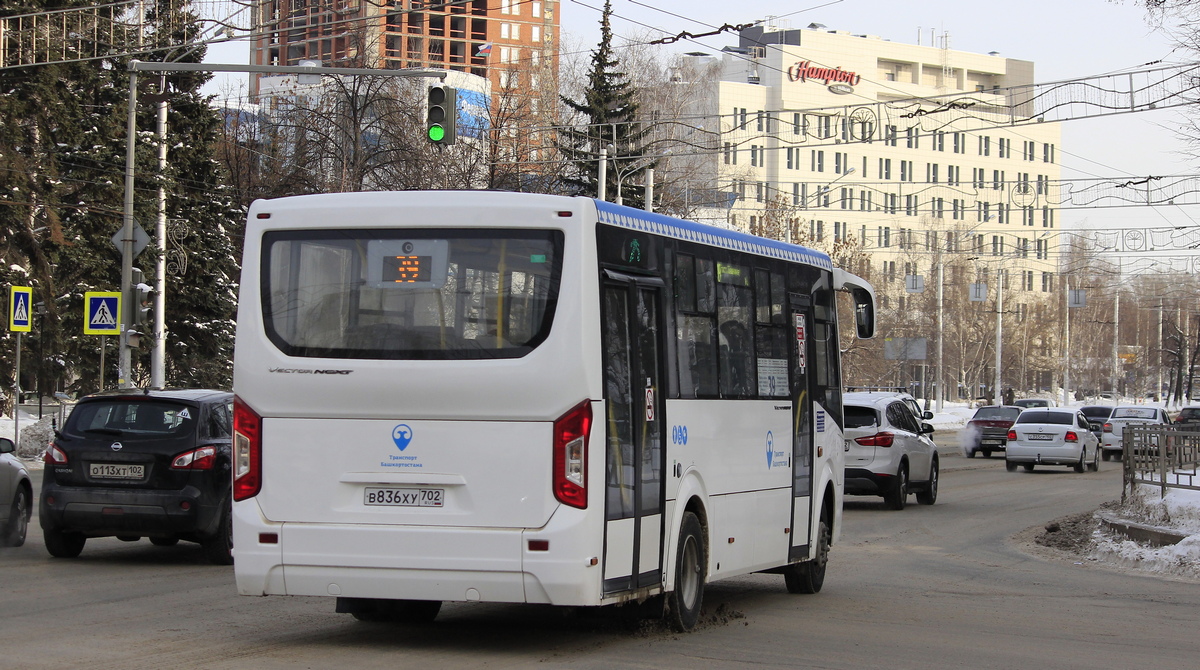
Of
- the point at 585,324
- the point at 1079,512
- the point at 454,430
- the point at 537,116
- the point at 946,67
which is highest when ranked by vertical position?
the point at 946,67

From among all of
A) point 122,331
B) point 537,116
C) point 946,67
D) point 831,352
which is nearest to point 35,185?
point 122,331

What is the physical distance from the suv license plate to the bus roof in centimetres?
592

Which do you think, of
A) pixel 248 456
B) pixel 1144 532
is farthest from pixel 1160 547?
pixel 248 456

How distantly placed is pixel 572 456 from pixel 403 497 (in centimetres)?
105

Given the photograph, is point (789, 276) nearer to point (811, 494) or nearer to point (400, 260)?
point (811, 494)

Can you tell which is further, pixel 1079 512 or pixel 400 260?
pixel 1079 512

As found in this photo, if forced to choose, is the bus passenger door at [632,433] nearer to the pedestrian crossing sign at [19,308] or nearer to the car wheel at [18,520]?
the car wheel at [18,520]

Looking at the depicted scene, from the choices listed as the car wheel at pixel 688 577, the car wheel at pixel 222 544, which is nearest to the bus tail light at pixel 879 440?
the car wheel at pixel 222 544

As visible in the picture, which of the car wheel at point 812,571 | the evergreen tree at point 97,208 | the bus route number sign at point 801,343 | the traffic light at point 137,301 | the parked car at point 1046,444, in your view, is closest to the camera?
the bus route number sign at point 801,343

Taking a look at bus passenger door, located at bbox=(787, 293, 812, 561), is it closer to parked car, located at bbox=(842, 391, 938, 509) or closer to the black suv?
the black suv

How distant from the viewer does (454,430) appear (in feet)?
28.2

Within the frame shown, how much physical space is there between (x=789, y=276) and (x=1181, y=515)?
796 centimetres

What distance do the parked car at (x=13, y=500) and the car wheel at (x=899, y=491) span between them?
13450 millimetres

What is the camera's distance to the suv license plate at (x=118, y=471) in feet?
43.9
